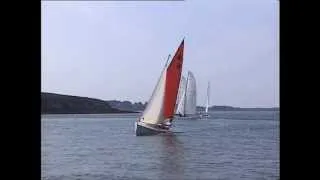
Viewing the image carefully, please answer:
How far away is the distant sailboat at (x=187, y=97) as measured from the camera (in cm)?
6512

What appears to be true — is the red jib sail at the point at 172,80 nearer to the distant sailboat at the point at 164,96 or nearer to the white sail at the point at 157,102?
the distant sailboat at the point at 164,96

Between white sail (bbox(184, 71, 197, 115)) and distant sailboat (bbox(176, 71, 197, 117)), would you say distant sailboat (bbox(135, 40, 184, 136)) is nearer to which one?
distant sailboat (bbox(176, 71, 197, 117))

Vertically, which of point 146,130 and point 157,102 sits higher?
point 157,102

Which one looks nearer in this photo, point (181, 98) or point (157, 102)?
point (157, 102)

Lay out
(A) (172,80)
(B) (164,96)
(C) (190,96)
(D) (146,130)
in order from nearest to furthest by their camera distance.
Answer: (A) (172,80) < (B) (164,96) < (D) (146,130) < (C) (190,96)

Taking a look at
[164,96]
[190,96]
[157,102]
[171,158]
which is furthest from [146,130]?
[190,96]

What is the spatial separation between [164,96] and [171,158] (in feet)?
44.8

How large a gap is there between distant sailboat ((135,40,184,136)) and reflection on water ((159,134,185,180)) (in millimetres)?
1270

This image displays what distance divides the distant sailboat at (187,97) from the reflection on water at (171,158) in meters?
24.1

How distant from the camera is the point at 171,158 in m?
26.4

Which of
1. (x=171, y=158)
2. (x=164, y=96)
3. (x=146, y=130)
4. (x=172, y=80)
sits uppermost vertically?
(x=172, y=80)

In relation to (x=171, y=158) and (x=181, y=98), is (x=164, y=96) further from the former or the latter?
(x=181, y=98)
